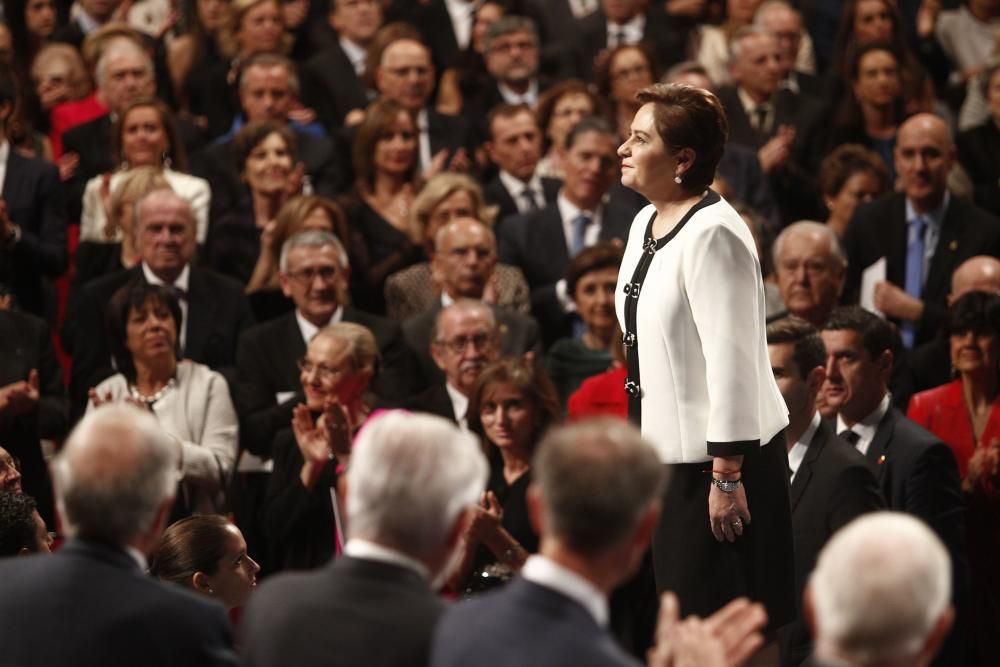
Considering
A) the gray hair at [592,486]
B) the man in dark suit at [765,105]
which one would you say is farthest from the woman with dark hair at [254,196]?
the gray hair at [592,486]

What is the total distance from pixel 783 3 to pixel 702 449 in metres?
6.17

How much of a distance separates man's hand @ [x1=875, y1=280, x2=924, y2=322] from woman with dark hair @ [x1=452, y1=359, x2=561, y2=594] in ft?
6.27

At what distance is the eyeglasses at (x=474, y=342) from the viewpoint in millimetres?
6859

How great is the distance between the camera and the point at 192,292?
286 inches

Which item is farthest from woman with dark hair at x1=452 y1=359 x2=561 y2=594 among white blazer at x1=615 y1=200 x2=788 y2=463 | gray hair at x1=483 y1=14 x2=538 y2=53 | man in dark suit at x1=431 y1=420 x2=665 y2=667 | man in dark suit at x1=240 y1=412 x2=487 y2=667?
gray hair at x1=483 y1=14 x2=538 y2=53

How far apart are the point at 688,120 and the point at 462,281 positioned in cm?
331

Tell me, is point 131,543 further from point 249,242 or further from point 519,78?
point 519,78

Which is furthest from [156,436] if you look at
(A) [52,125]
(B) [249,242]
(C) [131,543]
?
(A) [52,125]

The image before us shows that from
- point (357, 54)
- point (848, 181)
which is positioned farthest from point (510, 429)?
point (357, 54)

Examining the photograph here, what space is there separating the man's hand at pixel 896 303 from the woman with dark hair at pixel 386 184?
83.6 inches

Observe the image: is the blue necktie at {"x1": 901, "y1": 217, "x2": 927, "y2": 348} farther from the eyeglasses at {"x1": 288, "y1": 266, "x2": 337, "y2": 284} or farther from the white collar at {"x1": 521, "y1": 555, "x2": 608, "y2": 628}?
the white collar at {"x1": 521, "y1": 555, "x2": 608, "y2": 628}

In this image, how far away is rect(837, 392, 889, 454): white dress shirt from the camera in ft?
18.8

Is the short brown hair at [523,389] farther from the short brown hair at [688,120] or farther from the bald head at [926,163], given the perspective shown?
the bald head at [926,163]

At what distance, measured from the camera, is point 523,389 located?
6.21 meters
